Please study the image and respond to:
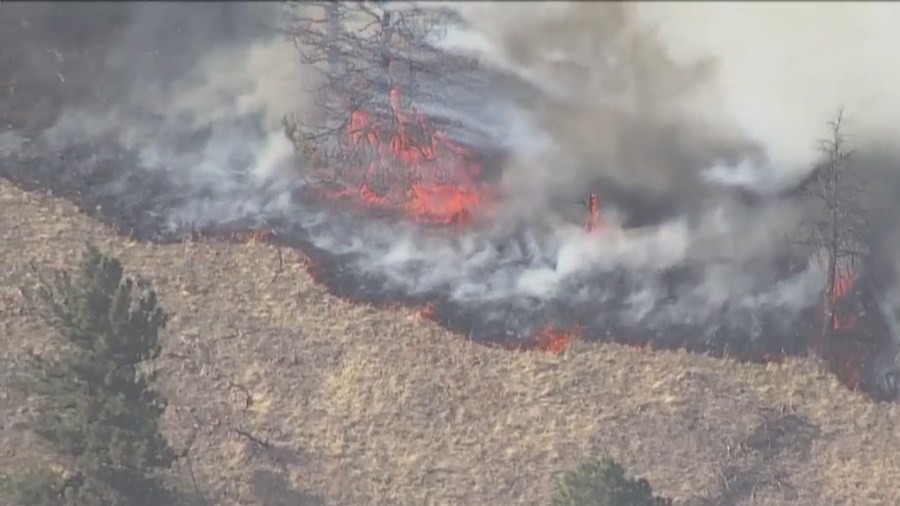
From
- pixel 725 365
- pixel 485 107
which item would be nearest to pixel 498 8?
pixel 485 107

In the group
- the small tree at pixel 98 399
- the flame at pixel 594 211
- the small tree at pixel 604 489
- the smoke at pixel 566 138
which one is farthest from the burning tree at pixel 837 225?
the small tree at pixel 98 399

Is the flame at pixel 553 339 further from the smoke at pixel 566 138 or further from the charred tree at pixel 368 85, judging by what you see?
the charred tree at pixel 368 85

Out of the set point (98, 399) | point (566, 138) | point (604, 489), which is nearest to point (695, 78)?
point (566, 138)

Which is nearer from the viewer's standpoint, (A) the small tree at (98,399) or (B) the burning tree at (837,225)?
(A) the small tree at (98,399)

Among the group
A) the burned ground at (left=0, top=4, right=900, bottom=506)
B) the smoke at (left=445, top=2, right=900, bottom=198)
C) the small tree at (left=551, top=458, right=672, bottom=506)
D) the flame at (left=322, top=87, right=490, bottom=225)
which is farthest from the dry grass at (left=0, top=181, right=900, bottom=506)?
the smoke at (left=445, top=2, right=900, bottom=198)

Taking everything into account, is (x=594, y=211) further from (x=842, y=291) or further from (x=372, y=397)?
(x=372, y=397)

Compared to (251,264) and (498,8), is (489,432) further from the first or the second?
(498,8)
